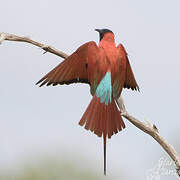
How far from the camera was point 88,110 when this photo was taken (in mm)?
4059

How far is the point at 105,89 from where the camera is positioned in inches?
159

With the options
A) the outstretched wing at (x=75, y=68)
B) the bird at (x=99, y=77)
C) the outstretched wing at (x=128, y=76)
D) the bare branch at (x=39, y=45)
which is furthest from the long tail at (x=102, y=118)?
the bare branch at (x=39, y=45)

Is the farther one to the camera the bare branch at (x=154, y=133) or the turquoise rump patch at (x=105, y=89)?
the bare branch at (x=154, y=133)

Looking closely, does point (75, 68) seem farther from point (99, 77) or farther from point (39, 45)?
point (39, 45)

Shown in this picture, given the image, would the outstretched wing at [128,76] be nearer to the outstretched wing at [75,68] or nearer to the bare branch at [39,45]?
the outstretched wing at [75,68]

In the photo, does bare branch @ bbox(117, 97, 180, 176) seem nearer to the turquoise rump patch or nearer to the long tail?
the long tail

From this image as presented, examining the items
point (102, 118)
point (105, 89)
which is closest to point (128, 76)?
point (105, 89)

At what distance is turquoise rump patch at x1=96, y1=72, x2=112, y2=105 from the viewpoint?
4.01m

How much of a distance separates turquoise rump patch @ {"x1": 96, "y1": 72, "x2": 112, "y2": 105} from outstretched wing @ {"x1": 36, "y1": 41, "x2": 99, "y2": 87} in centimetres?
22

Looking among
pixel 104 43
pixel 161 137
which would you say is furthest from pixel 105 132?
pixel 104 43

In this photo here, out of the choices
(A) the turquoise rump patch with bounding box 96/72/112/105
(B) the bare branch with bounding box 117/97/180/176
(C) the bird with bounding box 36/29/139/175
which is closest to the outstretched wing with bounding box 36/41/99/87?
(C) the bird with bounding box 36/29/139/175

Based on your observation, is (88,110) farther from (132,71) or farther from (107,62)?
(132,71)

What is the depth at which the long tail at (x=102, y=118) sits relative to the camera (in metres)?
3.98

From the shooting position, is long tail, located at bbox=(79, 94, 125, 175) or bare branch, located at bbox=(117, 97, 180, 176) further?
bare branch, located at bbox=(117, 97, 180, 176)
